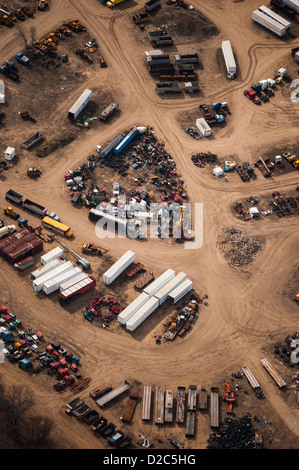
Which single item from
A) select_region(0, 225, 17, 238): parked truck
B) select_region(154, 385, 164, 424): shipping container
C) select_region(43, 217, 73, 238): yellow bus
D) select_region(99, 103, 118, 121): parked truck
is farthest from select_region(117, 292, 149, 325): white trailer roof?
select_region(99, 103, 118, 121): parked truck

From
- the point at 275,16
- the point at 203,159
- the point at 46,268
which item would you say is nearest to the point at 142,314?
the point at 46,268

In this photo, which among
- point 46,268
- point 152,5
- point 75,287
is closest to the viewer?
point 75,287

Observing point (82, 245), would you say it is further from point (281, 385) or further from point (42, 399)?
point (281, 385)

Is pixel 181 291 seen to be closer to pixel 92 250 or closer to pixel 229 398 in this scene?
pixel 92 250

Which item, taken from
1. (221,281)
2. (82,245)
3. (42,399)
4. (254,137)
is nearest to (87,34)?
(254,137)

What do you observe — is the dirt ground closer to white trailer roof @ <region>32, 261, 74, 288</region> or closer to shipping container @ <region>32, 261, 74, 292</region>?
shipping container @ <region>32, 261, 74, 292</region>

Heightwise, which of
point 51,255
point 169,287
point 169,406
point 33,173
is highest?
point 33,173

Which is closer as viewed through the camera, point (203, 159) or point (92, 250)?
point (92, 250)
